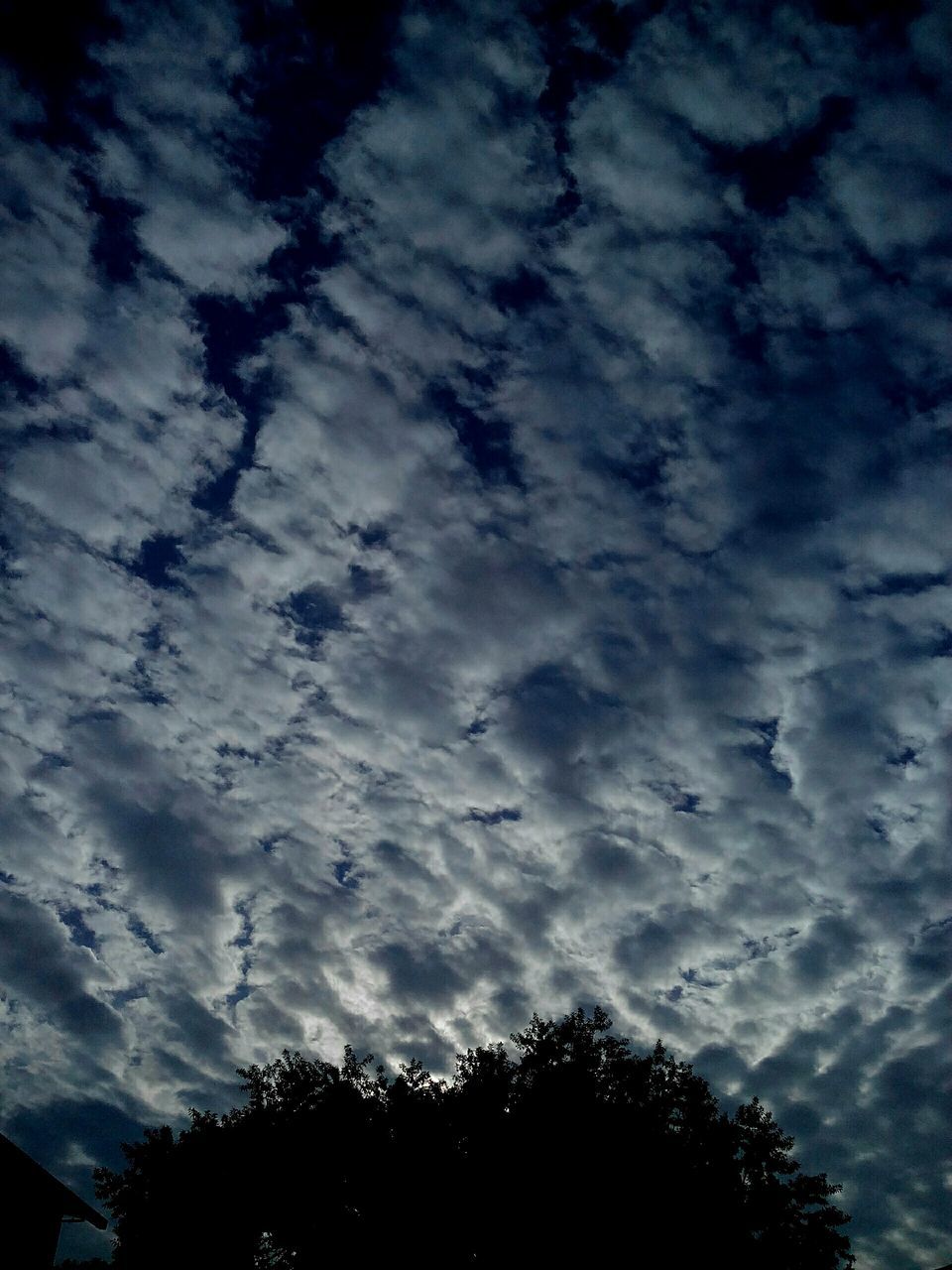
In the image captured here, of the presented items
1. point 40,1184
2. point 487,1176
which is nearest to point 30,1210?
point 40,1184

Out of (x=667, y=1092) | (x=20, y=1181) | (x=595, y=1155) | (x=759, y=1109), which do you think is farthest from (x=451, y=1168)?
(x=20, y=1181)

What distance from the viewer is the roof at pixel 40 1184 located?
69.4 feet

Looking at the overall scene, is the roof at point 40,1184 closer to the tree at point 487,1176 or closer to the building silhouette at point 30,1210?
the building silhouette at point 30,1210

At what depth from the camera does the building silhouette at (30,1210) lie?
21.0m

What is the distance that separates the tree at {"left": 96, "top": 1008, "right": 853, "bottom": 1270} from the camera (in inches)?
971

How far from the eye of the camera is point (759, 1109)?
26828 mm

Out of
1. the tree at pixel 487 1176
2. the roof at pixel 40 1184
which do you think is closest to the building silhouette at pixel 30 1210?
the roof at pixel 40 1184

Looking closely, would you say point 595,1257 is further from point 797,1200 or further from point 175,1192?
point 175,1192

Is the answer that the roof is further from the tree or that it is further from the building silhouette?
the tree

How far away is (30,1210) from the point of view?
72.3 feet

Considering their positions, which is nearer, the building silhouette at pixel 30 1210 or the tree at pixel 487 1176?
the building silhouette at pixel 30 1210

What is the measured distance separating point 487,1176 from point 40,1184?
53.4ft

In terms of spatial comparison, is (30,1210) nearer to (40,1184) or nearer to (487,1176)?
(40,1184)

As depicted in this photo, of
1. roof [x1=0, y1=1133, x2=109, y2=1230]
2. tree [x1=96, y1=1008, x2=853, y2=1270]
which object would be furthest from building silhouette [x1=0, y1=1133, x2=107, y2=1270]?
tree [x1=96, y1=1008, x2=853, y2=1270]
